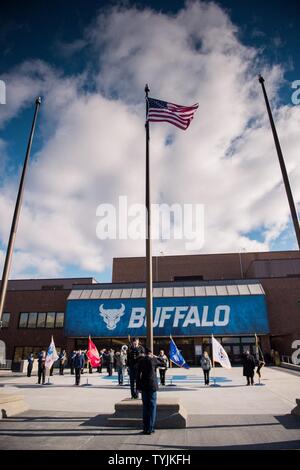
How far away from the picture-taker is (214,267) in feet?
147

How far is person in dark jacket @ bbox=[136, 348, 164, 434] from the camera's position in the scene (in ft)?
22.5

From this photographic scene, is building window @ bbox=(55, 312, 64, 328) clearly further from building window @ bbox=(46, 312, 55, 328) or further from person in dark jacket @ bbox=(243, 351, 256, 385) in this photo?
person in dark jacket @ bbox=(243, 351, 256, 385)

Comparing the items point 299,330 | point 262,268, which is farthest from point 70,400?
point 262,268

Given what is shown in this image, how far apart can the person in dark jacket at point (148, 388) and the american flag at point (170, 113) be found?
339 inches

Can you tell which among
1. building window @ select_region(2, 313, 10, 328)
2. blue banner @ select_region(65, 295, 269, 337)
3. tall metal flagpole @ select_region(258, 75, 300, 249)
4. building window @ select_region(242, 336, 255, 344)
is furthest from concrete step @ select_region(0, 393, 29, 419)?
building window @ select_region(2, 313, 10, 328)

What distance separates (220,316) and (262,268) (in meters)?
13.7

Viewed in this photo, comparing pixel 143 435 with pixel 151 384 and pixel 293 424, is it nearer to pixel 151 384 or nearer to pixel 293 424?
pixel 151 384

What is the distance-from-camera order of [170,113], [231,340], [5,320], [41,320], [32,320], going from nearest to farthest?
[170,113] < [231,340] < [41,320] < [32,320] < [5,320]

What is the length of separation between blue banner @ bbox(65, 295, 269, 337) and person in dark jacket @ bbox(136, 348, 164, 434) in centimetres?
2264

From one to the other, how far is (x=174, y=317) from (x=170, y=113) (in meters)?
22.2

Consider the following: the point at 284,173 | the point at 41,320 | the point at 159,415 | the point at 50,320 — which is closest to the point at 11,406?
the point at 159,415

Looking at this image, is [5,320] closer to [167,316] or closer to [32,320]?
[32,320]

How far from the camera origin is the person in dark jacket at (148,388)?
6.87 meters

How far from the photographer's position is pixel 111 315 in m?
30.8
